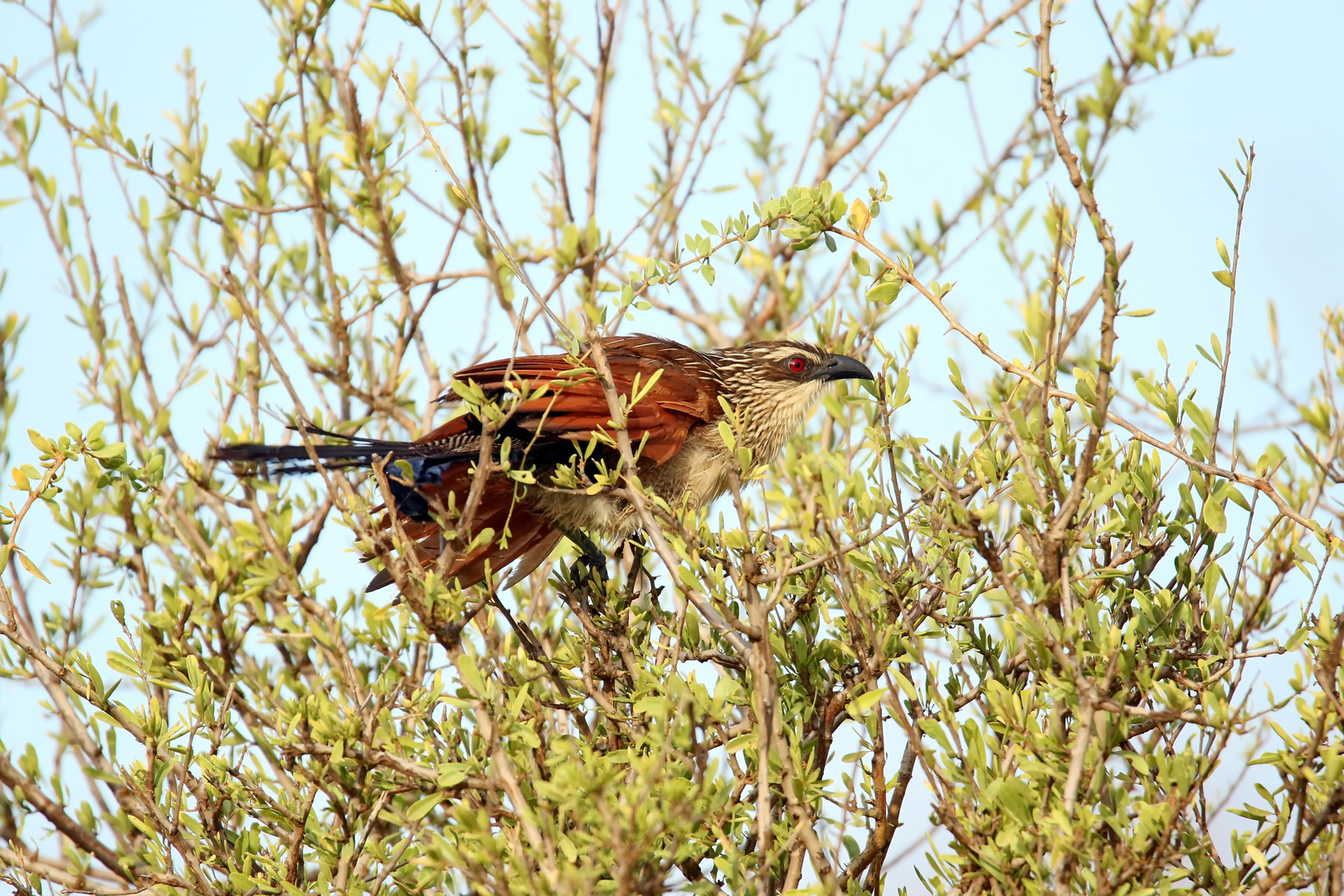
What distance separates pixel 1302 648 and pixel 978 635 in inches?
21.8

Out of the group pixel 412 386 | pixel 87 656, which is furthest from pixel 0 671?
pixel 412 386

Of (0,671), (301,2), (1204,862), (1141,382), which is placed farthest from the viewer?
(301,2)

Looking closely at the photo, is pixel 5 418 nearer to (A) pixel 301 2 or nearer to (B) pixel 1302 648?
(A) pixel 301 2

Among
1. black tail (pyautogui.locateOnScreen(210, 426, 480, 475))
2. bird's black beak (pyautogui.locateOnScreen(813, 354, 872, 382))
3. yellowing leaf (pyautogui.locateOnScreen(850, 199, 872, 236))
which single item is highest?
bird's black beak (pyautogui.locateOnScreen(813, 354, 872, 382))

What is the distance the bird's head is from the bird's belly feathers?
372mm

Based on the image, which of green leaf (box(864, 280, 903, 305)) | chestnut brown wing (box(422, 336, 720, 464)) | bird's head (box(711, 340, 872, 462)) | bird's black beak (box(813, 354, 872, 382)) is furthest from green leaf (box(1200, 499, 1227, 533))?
bird's head (box(711, 340, 872, 462))

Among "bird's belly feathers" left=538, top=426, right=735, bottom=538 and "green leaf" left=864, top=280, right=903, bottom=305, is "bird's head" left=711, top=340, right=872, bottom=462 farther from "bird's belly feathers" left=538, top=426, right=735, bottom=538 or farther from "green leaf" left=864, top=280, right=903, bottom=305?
"green leaf" left=864, top=280, right=903, bottom=305

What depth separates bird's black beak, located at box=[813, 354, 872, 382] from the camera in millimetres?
3137

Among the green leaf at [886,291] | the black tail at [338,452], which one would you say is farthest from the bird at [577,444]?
the green leaf at [886,291]

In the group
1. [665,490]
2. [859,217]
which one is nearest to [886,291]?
[859,217]

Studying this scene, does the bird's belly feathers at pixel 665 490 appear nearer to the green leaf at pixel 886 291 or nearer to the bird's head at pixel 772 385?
the bird's head at pixel 772 385

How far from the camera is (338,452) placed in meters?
2.01

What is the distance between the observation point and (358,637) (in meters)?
2.58

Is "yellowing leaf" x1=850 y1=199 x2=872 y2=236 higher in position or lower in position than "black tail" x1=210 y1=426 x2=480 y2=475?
higher
